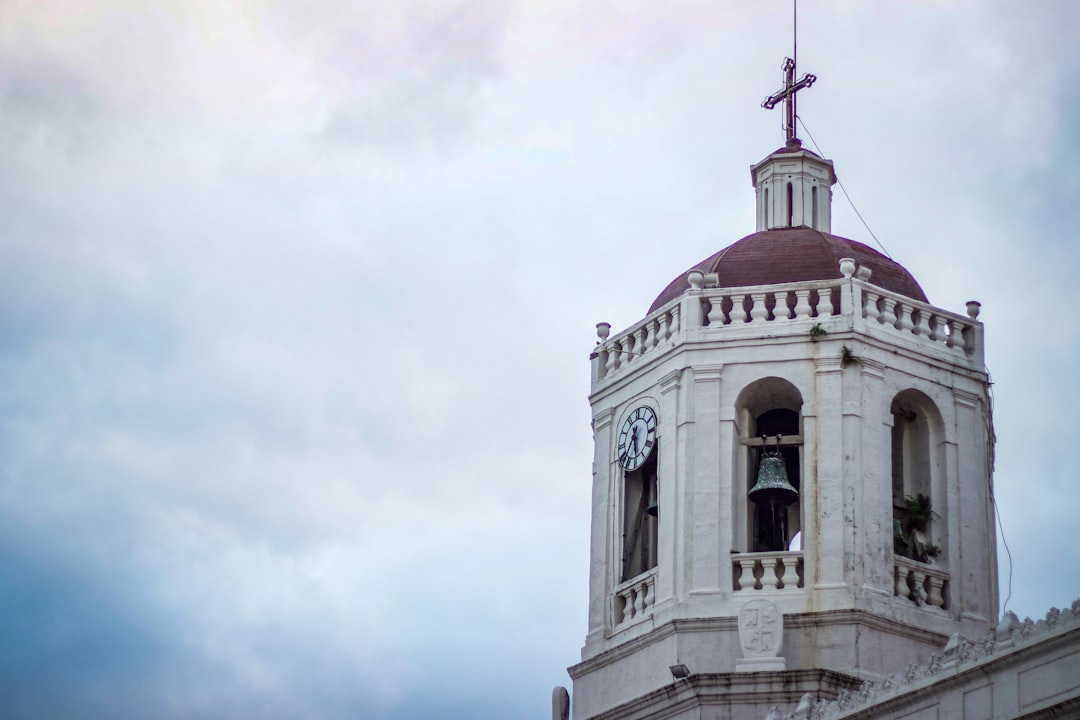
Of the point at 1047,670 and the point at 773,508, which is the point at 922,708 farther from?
the point at 773,508

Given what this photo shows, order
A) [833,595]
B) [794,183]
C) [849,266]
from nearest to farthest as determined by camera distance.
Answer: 1. [833,595]
2. [849,266]
3. [794,183]

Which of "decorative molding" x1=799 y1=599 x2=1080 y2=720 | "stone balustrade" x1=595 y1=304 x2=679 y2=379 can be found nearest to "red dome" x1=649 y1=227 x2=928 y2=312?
"stone balustrade" x1=595 y1=304 x2=679 y2=379

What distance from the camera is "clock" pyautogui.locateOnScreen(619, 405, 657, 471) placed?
147 feet

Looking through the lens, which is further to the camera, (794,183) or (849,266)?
(794,183)

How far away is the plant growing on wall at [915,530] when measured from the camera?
142 feet

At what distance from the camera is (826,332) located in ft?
143

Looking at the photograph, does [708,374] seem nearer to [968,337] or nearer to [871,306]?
[871,306]

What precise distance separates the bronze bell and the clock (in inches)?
88.7

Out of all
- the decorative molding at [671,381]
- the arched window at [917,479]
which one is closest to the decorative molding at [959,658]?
the arched window at [917,479]

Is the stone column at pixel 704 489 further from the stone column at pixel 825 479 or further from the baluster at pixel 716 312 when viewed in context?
the stone column at pixel 825 479

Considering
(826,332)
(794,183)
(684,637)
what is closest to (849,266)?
(826,332)

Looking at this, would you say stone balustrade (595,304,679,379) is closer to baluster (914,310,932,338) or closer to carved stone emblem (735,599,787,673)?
baluster (914,310,932,338)

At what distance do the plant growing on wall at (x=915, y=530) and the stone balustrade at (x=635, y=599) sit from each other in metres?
4.23

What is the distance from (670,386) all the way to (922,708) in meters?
11.1
